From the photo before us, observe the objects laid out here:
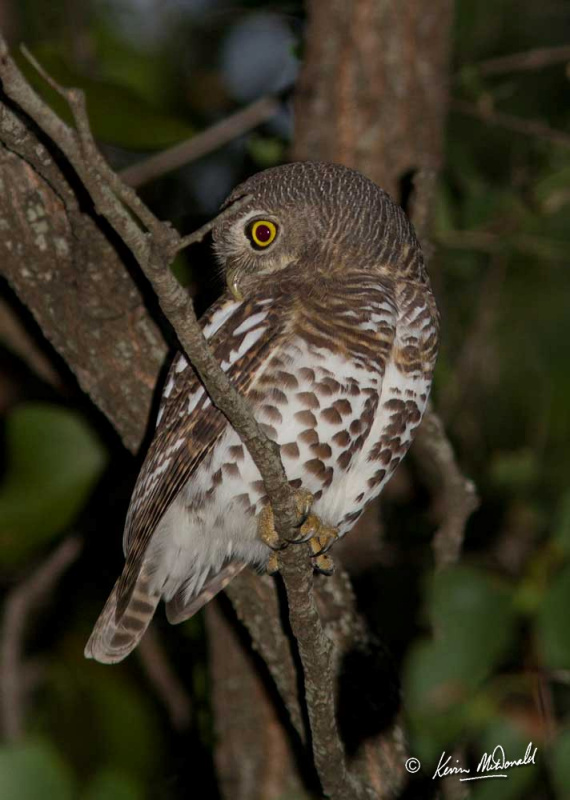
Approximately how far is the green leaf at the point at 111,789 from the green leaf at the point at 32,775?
0.76ft

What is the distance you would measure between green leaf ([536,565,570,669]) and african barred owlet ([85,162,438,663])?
623 mm

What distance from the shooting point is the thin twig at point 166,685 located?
175 inches

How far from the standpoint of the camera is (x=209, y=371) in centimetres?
205

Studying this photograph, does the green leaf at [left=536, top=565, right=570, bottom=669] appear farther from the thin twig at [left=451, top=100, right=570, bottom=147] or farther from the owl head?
the thin twig at [left=451, top=100, right=570, bottom=147]

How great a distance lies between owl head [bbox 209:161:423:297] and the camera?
2969 millimetres

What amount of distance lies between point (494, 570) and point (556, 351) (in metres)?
1.58

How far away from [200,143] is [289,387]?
5.88 feet

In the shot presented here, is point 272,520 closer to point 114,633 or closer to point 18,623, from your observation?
point 114,633

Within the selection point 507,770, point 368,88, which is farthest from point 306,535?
point 368,88

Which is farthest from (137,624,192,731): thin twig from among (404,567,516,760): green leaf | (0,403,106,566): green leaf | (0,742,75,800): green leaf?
(404,567,516,760): green leaf

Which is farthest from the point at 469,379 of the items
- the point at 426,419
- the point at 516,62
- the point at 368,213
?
the point at 368,213

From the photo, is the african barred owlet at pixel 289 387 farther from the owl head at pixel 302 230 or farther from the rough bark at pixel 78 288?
the rough bark at pixel 78 288

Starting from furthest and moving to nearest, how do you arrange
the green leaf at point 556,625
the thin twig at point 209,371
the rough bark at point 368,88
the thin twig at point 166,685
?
the thin twig at point 166,685 → the rough bark at point 368,88 → the green leaf at point 556,625 → the thin twig at point 209,371

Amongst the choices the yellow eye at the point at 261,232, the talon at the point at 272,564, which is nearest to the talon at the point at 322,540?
Result: the talon at the point at 272,564
